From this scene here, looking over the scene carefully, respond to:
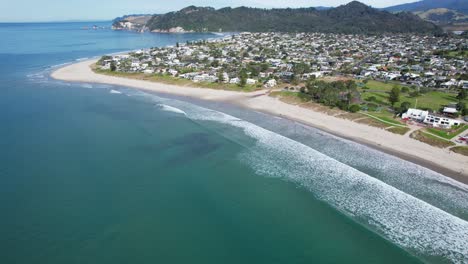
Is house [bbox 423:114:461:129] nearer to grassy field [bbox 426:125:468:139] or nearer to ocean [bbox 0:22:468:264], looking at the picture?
grassy field [bbox 426:125:468:139]

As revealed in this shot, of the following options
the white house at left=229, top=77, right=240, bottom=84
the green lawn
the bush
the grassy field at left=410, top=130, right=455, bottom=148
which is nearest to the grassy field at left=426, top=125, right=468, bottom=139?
the grassy field at left=410, top=130, right=455, bottom=148

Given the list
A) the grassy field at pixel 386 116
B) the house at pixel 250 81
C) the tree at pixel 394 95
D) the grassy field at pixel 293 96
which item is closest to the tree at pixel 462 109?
the tree at pixel 394 95

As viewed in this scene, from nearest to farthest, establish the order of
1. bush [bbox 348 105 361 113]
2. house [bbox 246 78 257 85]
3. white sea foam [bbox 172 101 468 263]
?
white sea foam [bbox 172 101 468 263]
bush [bbox 348 105 361 113]
house [bbox 246 78 257 85]

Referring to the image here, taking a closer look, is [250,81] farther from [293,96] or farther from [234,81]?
[293,96]

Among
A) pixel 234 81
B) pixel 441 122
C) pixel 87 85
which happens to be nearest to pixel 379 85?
pixel 441 122

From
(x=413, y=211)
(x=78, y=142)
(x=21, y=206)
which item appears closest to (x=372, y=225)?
(x=413, y=211)
